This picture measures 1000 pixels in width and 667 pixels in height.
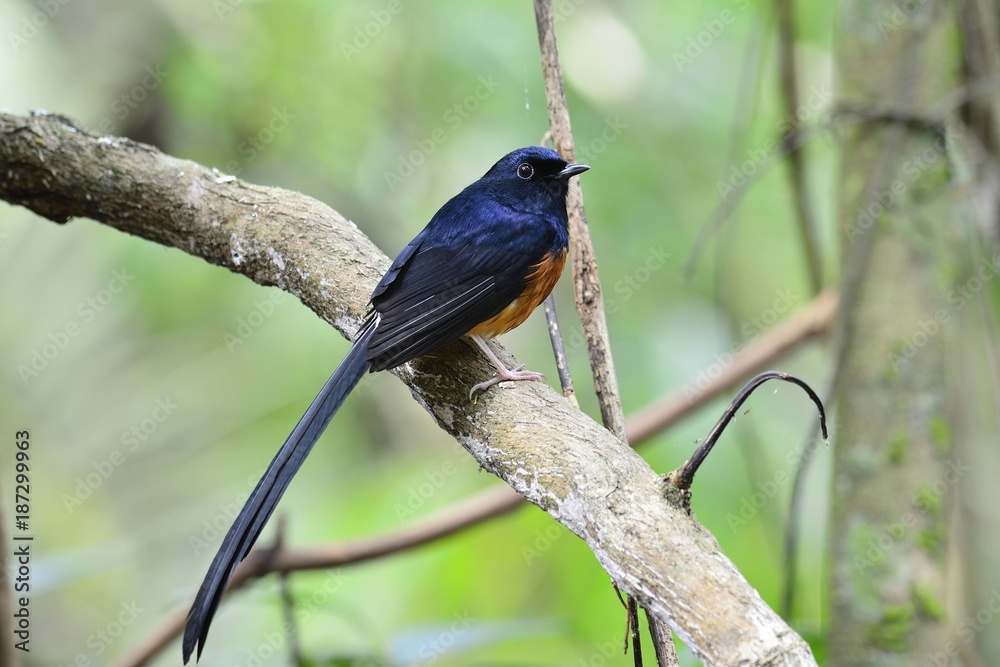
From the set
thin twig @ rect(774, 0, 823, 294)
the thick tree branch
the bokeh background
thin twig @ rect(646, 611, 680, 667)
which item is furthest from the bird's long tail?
thin twig @ rect(774, 0, 823, 294)

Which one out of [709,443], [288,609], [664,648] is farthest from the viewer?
[288,609]

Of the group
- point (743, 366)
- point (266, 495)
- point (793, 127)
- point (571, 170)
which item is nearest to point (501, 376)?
point (266, 495)

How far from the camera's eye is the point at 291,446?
75.2 inches

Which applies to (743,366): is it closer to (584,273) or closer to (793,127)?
(793,127)

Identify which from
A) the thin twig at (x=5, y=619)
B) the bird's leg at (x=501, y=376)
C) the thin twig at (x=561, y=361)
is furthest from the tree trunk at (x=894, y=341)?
the thin twig at (x=5, y=619)

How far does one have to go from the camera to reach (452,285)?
2.27 m

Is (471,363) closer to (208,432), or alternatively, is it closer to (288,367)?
(288,367)

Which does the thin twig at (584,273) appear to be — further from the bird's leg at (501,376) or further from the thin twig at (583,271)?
the bird's leg at (501,376)

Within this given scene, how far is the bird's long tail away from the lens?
5.38ft

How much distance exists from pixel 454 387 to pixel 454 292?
0.98ft

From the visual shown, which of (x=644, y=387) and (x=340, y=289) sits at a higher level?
(x=340, y=289)

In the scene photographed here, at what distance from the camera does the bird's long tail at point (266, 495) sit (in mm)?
1640

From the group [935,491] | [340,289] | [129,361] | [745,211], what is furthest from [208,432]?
[935,491]

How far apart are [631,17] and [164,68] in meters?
3.05
